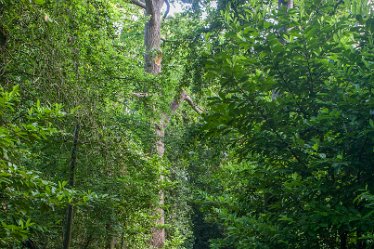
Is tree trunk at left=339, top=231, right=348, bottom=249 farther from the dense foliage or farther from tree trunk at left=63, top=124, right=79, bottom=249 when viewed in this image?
tree trunk at left=63, top=124, right=79, bottom=249

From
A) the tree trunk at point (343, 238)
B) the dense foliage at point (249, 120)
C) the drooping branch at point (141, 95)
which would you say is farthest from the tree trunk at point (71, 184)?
the tree trunk at point (343, 238)

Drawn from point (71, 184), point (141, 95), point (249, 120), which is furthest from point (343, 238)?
point (141, 95)

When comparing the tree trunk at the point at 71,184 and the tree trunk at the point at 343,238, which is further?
the tree trunk at the point at 71,184

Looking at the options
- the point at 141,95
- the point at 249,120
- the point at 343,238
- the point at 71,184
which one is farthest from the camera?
the point at 141,95

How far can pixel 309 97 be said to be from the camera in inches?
165

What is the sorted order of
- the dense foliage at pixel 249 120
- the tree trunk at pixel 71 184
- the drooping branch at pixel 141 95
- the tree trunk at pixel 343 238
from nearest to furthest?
1. the dense foliage at pixel 249 120
2. the tree trunk at pixel 343 238
3. the tree trunk at pixel 71 184
4. the drooping branch at pixel 141 95

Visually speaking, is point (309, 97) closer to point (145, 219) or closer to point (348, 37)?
point (348, 37)

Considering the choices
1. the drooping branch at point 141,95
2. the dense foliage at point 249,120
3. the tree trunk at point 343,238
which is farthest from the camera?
the drooping branch at point 141,95

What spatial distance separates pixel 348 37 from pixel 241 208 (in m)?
2.29

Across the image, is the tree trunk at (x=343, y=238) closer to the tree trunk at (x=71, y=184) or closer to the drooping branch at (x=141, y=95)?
the tree trunk at (x=71, y=184)

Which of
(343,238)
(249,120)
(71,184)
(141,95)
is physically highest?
(141,95)

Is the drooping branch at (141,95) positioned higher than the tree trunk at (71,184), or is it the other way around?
the drooping branch at (141,95)

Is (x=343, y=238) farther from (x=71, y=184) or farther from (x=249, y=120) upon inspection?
(x=71, y=184)

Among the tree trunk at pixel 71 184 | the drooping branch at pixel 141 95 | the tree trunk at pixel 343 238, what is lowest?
the tree trunk at pixel 343 238
